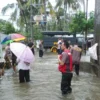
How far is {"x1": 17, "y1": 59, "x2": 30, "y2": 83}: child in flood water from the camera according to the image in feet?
39.4

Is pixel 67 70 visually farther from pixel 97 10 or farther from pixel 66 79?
pixel 97 10

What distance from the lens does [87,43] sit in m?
35.6

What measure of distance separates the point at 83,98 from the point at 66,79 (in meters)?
0.74

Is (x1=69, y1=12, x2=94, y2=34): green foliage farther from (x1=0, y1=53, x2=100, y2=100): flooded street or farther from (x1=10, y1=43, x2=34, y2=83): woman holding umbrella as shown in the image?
(x1=10, y1=43, x2=34, y2=83): woman holding umbrella

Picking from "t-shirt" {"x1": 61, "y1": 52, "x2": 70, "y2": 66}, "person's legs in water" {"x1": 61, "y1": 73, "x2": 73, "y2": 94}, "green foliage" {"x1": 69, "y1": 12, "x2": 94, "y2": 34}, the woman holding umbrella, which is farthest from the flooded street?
"green foliage" {"x1": 69, "y1": 12, "x2": 94, "y2": 34}

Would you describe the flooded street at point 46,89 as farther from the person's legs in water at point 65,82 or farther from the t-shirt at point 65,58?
the t-shirt at point 65,58

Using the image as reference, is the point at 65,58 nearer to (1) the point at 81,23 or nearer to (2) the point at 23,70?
(2) the point at 23,70

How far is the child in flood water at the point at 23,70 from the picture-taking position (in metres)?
12.0

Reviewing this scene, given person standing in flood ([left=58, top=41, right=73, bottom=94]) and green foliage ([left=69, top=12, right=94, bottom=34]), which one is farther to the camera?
green foliage ([left=69, top=12, right=94, bottom=34])

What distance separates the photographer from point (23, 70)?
→ 39.8ft

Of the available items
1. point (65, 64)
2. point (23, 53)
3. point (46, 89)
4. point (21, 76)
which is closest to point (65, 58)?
point (65, 64)

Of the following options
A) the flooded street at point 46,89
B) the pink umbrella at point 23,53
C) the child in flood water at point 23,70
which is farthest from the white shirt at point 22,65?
the flooded street at point 46,89

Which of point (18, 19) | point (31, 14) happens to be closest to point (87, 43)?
point (31, 14)

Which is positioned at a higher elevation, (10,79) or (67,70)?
(67,70)
